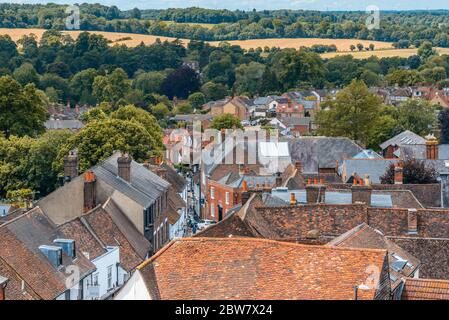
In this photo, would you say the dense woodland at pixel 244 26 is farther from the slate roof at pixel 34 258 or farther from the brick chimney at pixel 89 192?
the slate roof at pixel 34 258

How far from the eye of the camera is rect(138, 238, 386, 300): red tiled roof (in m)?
Result: 12.6

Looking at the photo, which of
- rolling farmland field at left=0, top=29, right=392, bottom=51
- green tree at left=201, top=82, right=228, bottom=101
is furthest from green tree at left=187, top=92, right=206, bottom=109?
rolling farmland field at left=0, top=29, right=392, bottom=51

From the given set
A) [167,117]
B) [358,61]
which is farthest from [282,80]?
[167,117]

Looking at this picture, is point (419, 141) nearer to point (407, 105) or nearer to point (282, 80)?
point (407, 105)

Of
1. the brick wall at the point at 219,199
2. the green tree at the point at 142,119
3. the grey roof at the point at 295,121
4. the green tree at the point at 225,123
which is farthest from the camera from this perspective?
the grey roof at the point at 295,121

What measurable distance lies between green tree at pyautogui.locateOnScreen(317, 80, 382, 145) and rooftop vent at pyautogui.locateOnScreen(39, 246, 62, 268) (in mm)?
56464

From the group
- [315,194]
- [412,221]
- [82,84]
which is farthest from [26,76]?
[412,221]

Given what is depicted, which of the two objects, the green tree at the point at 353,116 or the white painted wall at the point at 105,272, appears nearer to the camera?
the white painted wall at the point at 105,272

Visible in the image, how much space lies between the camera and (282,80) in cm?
14025

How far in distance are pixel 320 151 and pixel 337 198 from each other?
95.0 ft

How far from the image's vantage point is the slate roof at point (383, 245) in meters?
20.6

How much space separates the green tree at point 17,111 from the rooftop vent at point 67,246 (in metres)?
46.8

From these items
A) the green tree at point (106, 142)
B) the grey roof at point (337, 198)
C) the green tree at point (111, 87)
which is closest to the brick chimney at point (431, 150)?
the green tree at point (106, 142)

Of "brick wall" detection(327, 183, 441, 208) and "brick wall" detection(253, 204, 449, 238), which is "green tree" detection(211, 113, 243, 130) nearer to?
"brick wall" detection(327, 183, 441, 208)
